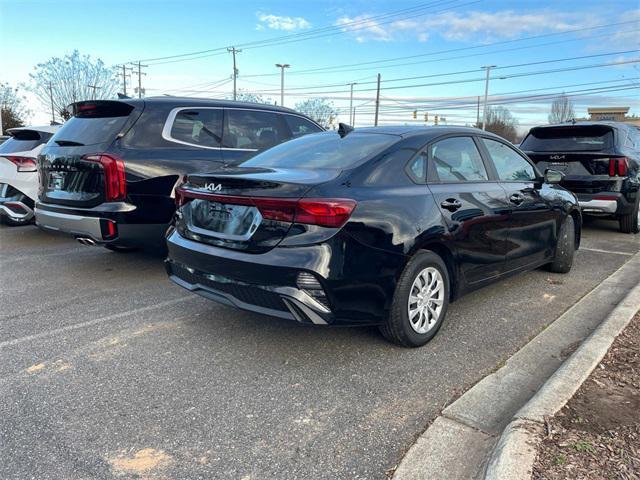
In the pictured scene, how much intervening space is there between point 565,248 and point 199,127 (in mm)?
4226

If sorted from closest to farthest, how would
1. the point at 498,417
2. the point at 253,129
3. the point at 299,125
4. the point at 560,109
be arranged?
the point at 498,417, the point at 253,129, the point at 299,125, the point at 560,109

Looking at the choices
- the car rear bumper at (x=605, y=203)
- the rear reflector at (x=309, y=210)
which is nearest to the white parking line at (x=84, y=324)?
the rear reflector at (x=309, y=210)

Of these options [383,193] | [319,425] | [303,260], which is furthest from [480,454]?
[383,193]

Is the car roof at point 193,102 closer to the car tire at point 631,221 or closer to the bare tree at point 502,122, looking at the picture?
the car tire at point 631,221

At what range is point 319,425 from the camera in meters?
2.63

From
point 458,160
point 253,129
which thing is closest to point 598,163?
point 458,160

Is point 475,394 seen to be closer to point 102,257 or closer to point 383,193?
point 383,193

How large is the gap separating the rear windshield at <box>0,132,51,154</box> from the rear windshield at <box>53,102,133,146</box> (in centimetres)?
217

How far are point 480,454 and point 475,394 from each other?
0.60 m

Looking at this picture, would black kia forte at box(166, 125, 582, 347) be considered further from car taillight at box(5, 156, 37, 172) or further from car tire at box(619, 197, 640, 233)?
car tire at box(619, 197, 640, 233)

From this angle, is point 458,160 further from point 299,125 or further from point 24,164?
point 24,164

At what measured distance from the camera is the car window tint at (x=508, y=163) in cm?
454

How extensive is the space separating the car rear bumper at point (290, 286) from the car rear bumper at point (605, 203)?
572 cm

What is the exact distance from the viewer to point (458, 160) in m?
4.09
